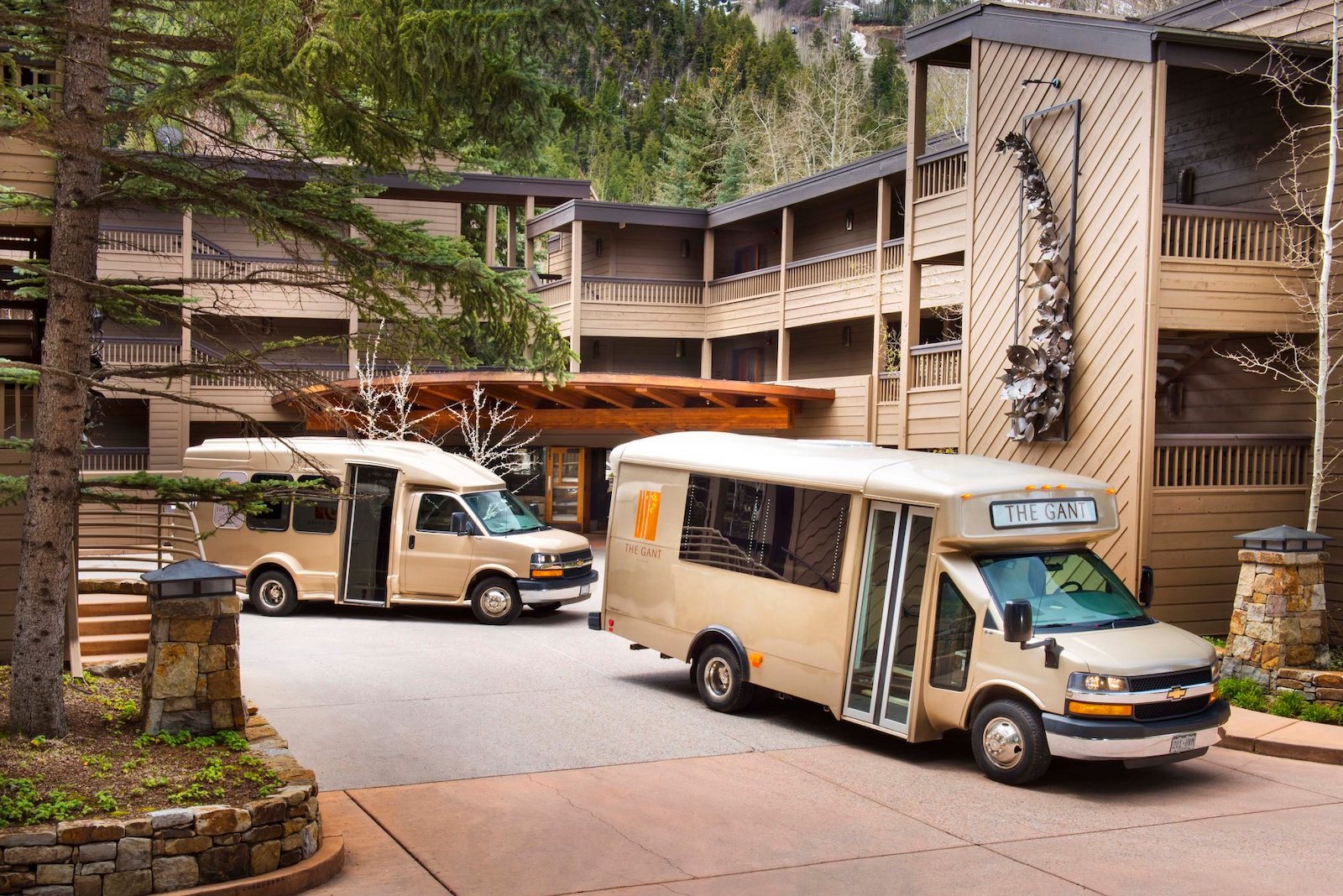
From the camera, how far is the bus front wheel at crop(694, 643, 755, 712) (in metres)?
12.1

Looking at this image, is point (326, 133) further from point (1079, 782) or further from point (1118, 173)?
point (1118, 173)

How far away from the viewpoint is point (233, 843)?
695 cm

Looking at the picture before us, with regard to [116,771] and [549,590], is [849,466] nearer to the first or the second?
[116,771]

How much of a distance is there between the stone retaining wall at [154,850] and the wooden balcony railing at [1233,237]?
12.6 metres

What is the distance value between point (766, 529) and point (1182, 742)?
4.12 metres

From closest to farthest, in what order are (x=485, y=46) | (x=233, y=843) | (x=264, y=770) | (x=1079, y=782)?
(x=233, y=843), (x=264, y=770), (x=485, y=46), (x=1079, y=782)

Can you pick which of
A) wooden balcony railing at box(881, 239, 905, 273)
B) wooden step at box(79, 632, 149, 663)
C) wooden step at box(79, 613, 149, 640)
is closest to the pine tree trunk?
wooden step at box(79, 632, 149, 663)

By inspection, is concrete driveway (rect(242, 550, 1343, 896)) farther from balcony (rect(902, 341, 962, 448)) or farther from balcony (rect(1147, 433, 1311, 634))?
balcony (rect(902, 341, 962, 448))

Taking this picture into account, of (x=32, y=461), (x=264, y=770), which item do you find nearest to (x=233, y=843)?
(x=264, y=770)

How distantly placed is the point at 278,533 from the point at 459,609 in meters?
3.15

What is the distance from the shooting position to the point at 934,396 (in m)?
19.7

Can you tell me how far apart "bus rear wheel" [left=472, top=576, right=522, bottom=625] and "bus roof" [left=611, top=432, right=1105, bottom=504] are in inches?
212

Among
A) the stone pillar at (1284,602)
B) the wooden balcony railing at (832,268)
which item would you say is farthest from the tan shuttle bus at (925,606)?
the wooden balcony railing at (832,268)

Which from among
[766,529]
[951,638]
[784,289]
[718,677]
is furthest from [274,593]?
[784,289]
